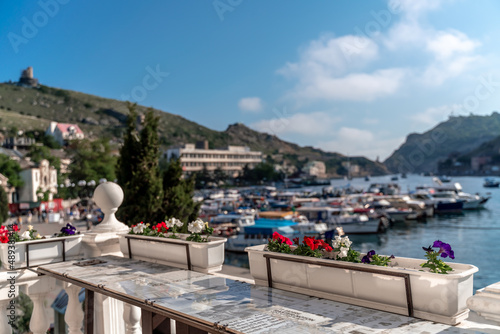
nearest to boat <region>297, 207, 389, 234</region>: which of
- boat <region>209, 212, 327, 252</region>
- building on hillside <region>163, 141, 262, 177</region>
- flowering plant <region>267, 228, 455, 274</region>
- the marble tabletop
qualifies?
boat <region>209, 212, 327, 252</region>

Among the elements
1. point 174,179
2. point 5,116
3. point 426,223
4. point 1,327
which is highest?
point 5,116

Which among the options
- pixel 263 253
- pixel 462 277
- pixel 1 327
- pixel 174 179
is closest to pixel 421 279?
pixel 462 277

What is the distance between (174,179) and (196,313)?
15451 millimetres

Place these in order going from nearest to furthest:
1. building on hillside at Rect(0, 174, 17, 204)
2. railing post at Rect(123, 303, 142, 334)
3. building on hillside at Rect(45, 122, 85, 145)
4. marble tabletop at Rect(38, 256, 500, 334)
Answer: marble tabletop at Rect(38, 256, 500, 334) → railing post at Rect(123, 303, 142, 334) → building on hillside at Rect(0, 174, 17, 204) → building on hillside at Rect(45, 122, 85, 145)

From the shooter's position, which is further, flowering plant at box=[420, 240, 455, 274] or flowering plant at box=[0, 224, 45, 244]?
flowering plant at box=[0, 224, 45, 244]

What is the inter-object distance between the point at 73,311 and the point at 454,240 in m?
47.7

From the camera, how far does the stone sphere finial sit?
25.2 ft

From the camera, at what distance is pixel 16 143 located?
104 metres

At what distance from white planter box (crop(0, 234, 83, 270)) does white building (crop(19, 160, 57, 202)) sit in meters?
62.1

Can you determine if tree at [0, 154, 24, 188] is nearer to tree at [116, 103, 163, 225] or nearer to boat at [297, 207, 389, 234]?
boat at [297, 207, 389, 234]

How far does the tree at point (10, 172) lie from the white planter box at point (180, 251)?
6233 centimetres

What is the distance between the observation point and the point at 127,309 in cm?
535

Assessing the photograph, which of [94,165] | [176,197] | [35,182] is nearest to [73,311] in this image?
[176,197]

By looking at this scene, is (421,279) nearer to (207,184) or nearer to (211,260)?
(211,260)
